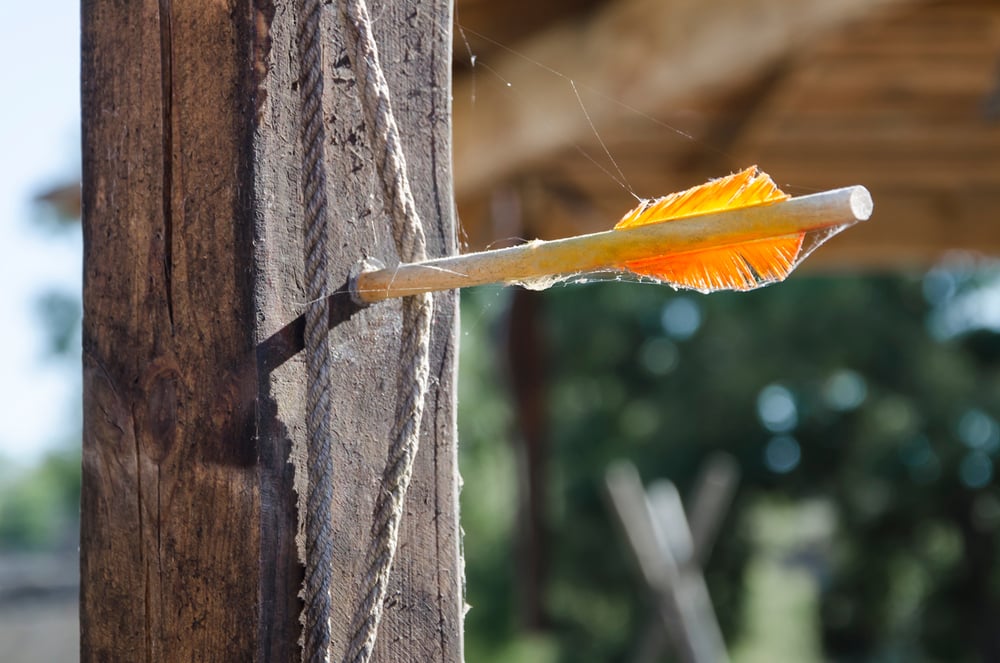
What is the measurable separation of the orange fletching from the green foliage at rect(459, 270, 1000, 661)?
32.5 feet

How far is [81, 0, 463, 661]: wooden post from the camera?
832mm

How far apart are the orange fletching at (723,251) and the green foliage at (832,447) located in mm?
9903

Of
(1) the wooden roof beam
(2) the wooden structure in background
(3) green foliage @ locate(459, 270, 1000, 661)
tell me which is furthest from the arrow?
(3) green foliage @ locate(459, 270, 1000, 661)

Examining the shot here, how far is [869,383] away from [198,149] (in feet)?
37.0

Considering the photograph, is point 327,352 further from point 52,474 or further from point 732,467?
point 52,474

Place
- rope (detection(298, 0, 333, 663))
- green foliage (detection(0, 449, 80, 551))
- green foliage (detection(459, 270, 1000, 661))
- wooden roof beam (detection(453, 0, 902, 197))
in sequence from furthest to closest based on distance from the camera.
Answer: green foliage (detection(0, 449, 80, 551)) < green foliage (detection(459, 270, 1000, 661)) < wooden roof beam (detection(453, 0, 902, 197)) < rope (detection(298, 0, 333, 663))

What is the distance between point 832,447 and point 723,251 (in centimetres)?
1154

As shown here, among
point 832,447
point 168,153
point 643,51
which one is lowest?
point 168,153

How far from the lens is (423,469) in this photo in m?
0.91

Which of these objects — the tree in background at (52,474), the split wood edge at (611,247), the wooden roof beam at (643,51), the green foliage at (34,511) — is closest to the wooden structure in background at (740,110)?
the wooden roof beam at (643,51)

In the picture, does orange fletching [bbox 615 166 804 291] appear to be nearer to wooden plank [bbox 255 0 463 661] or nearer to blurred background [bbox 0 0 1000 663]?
wooden plank [bbox 255 0 463 661]

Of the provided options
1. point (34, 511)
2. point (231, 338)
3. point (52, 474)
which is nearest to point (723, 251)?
point (231, 338)

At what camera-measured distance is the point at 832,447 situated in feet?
38.2

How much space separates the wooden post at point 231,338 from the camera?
832 mm
